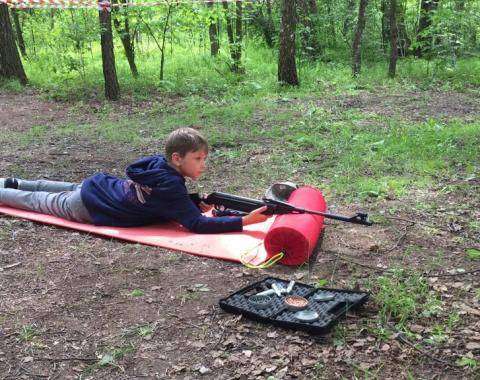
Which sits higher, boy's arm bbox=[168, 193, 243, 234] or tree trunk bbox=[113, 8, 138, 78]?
tree trunk bbox=[113, 8, 138, 78]

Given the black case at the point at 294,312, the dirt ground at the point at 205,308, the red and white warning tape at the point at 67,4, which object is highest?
the red and white warning tape at the point at 67,4

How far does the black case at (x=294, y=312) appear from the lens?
111 inches

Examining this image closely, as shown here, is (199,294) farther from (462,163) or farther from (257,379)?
(462,163)

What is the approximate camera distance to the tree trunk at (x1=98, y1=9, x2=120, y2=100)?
1001 centimetres

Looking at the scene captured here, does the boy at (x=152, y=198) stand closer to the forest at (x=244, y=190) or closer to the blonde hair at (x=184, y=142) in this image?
the blonde hair at (x=184, y=142)

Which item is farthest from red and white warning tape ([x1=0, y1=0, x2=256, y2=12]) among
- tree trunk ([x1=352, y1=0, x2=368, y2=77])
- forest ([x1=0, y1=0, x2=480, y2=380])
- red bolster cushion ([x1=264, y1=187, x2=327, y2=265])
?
red bolster cushion ([x1=264, y1=187, x2=327, y2=265])

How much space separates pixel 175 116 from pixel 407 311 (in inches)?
259

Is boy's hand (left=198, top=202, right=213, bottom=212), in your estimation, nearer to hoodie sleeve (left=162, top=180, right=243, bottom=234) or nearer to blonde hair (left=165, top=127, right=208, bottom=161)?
hoodie sleeve (left=162, top=180, right=243, bottom=234)

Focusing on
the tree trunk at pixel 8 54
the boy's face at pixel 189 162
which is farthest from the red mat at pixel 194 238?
the tree trunk at pixel 8 54

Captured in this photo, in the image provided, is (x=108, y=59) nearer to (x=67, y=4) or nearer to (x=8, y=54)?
(x=67, y=4)

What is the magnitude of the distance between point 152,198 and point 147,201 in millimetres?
65

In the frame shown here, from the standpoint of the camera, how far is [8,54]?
460 inches

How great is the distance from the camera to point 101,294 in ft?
10.9

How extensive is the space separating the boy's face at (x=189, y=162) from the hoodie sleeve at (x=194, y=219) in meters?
0.14
